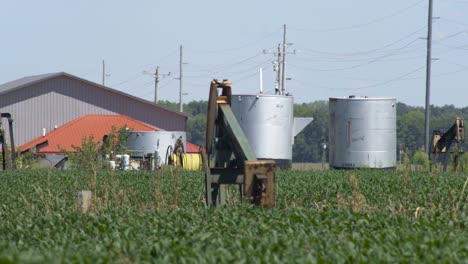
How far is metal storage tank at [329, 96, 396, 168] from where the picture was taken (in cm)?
4212

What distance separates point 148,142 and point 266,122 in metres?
14.4

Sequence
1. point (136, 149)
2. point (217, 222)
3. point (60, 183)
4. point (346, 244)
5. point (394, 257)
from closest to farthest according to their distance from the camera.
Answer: point (394, 257) < point (346, 244) < point (217, 222) < point (60, 183) < point (136, 149)

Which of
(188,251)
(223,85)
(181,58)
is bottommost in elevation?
(188,251)

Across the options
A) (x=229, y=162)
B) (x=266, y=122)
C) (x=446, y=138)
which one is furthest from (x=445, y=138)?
(x=229, y=162)

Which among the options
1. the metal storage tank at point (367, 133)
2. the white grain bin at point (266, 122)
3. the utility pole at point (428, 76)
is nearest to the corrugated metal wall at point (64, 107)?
the utility pole at point (428, 76)

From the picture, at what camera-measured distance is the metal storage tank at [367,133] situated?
4212 centimetres

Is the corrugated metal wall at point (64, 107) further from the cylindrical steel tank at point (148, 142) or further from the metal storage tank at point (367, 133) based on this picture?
the metal storage tank at point (367, 133)

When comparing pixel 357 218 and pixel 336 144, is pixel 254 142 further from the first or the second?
pixel 357 218

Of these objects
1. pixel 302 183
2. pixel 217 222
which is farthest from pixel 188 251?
pixel 302 183

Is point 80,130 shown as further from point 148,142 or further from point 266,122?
point 266,122

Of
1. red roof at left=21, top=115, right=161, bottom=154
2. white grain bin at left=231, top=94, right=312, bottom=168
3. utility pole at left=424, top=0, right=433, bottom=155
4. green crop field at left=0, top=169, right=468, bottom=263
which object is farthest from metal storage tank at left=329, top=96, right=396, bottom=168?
red roof at left=21, top=115, right=161, bottom=154

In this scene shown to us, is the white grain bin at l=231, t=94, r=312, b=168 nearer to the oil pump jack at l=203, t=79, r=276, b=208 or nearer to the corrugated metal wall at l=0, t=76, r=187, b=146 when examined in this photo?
the oil pump jack at l=203, t=79, r=276, b=208

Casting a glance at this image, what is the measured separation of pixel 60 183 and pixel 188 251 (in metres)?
19.8

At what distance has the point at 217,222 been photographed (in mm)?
13156
